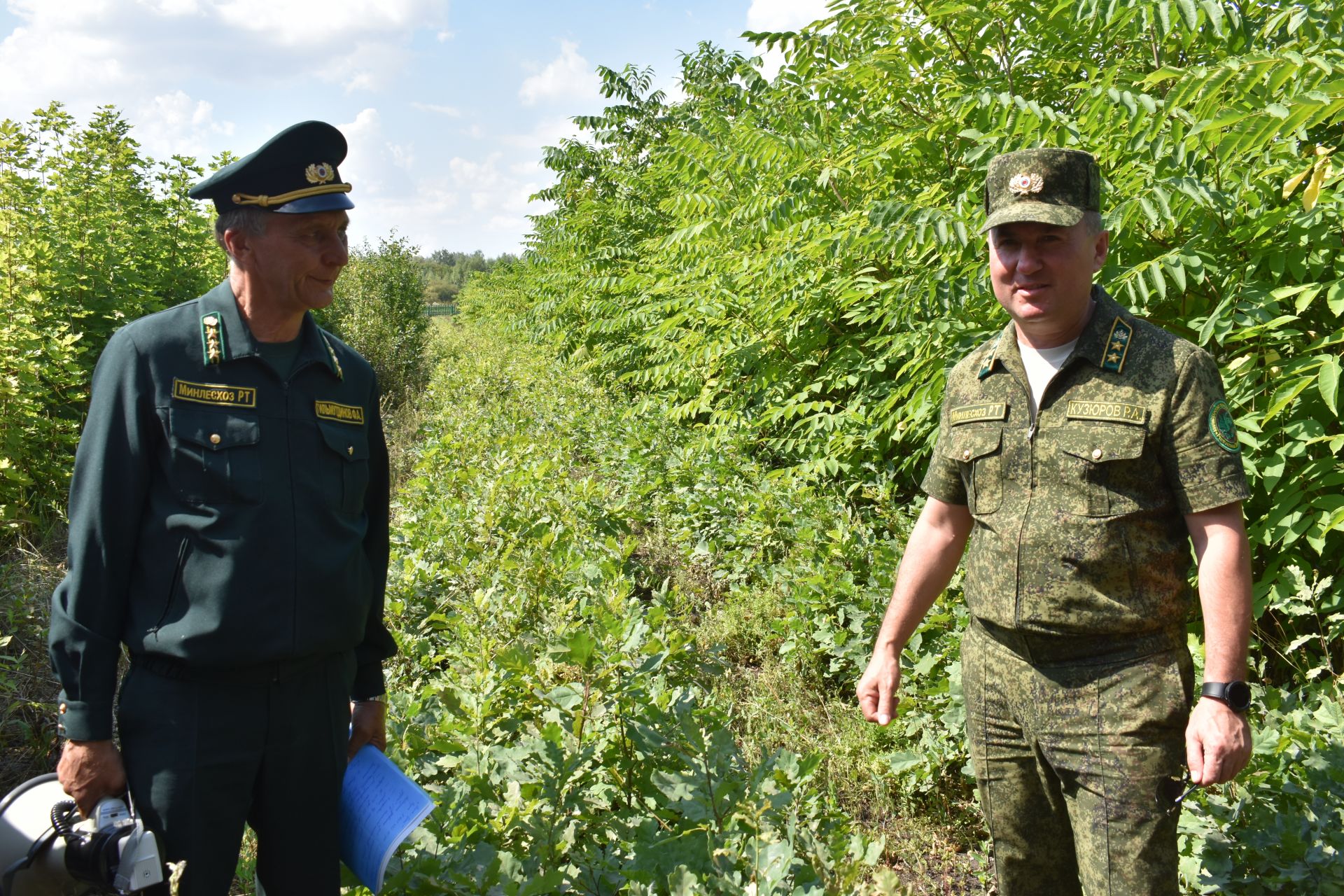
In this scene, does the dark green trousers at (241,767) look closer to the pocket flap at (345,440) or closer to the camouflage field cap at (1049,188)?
the pocket flap at (345,440)

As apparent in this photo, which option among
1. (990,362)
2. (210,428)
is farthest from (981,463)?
(210,428)

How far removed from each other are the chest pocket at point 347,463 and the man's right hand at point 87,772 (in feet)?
2.30

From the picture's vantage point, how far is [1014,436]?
221cm

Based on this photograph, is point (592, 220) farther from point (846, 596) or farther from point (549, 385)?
point (846, 596)

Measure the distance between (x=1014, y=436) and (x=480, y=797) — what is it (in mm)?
1708

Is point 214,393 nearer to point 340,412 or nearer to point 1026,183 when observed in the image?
point 340,412

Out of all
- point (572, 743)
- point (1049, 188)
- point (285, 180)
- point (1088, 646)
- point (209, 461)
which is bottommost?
point (572, 743)

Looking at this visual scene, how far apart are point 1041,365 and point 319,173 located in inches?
73.0

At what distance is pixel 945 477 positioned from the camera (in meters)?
2.41

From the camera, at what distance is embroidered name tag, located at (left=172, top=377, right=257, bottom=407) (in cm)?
200

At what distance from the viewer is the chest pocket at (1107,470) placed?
199cm

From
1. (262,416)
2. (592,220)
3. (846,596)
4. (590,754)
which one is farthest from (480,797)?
(592,220)

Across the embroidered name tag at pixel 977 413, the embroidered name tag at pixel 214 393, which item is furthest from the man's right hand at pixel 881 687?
the embroidered name tag at pixel 214 393

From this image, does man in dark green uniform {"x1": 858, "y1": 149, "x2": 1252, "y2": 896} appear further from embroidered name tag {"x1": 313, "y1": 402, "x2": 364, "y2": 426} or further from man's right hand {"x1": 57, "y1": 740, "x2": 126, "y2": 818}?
man's right hand {"x1": 57, "y1": 740, "x2": 126, "y2": 818}
